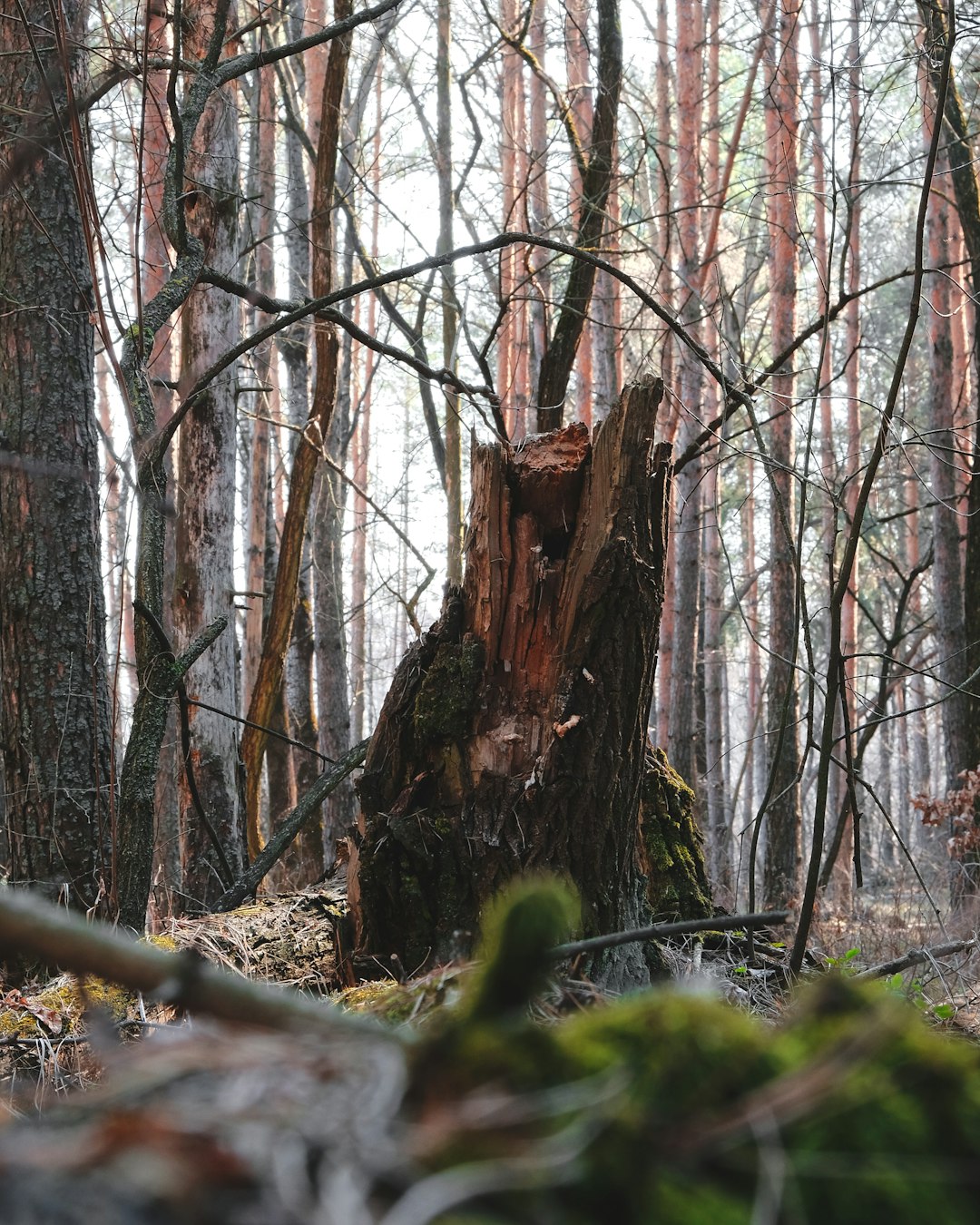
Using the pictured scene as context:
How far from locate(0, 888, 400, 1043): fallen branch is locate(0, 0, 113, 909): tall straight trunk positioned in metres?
2.85

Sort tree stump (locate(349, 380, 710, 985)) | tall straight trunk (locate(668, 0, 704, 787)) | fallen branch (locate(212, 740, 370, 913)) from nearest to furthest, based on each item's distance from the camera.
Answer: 1. tree stump (locate(349, 380, 710, 985))
2. fallen branch (locate(212, 740, 370, 913))
3. tall straight trunk (locate(668, 0, 704, 787))

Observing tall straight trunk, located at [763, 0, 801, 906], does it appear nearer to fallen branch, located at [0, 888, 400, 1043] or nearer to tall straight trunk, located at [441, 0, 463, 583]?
tall straight trunk, located at [441, 0, 463, 583]

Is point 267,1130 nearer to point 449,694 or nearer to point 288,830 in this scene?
point 449,694

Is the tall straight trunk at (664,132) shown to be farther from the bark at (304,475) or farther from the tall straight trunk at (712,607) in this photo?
the bark at (304,475)

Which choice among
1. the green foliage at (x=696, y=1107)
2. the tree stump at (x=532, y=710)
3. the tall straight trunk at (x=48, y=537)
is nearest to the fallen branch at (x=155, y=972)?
the green foliage at (x=696, y=1107)

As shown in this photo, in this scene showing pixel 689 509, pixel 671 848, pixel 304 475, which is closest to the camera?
pixel 671 848

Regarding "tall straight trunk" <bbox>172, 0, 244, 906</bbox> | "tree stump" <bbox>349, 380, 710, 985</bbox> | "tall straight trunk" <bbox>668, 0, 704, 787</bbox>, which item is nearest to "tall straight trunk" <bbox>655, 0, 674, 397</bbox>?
"tall straight trunk" <bbox>668, 0, 704, 787</bbox>

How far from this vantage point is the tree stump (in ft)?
10.3

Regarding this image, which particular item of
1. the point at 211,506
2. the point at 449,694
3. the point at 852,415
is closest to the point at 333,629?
the point at 211,506

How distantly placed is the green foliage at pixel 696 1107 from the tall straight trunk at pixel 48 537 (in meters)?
3.23

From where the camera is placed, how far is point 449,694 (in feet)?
11.1

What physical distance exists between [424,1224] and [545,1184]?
0.11 meters

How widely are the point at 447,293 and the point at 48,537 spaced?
22.8 ft

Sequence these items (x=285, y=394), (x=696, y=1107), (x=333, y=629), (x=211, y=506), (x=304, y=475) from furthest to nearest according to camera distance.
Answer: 1. (x=285, y=394)
2. (x=333, y=629)
3. (x=304, y=475)
4. (x=211, y=506)
5. (x=696, y=1107)
